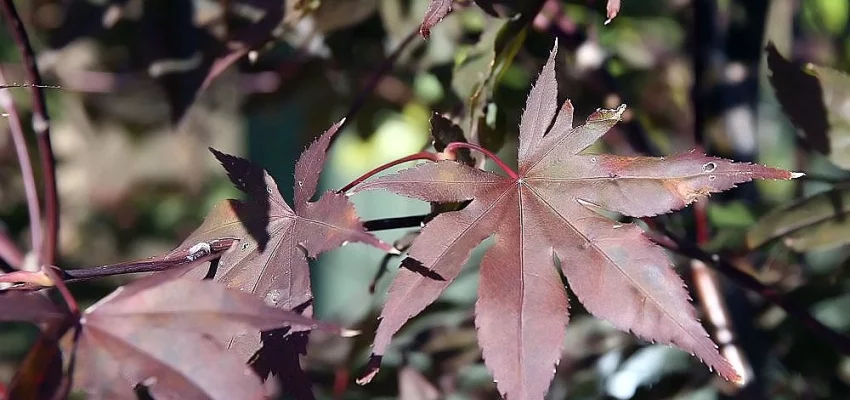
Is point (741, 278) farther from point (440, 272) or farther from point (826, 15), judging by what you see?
point (826, 15)

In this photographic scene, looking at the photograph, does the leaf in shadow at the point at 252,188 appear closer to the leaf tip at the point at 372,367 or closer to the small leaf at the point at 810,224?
the leaf tip at the point at 372,367

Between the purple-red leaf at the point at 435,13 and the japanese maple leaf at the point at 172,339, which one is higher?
the purple-red leaf at the point at 435,13

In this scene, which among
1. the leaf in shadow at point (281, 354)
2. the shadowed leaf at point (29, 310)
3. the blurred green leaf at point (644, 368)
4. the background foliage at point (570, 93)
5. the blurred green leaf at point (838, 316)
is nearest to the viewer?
the shadowed leaf at point (29, 310)

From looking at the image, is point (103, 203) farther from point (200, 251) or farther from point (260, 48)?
point (200, 251)

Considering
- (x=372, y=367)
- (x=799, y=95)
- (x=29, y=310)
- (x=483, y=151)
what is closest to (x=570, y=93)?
(x=799, y=95)

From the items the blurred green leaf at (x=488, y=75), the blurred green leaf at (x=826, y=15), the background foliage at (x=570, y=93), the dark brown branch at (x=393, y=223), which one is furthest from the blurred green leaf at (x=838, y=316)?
the dark brown branch at (x=393, y=223)

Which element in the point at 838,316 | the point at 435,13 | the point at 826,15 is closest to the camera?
the point at 435,13

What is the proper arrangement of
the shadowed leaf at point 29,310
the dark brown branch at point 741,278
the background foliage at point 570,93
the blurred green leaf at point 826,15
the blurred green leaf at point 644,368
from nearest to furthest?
the shadowed leaf at point 29,310
the dark brown branch at point 741,278
the background foliage at point 570,93
the blurred green leaf at point 644,368
the blurred green leaf at point 826,15

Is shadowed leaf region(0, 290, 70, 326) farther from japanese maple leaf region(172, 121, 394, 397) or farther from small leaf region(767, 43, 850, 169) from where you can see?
small leaf region(767, 43, 850, 169)
